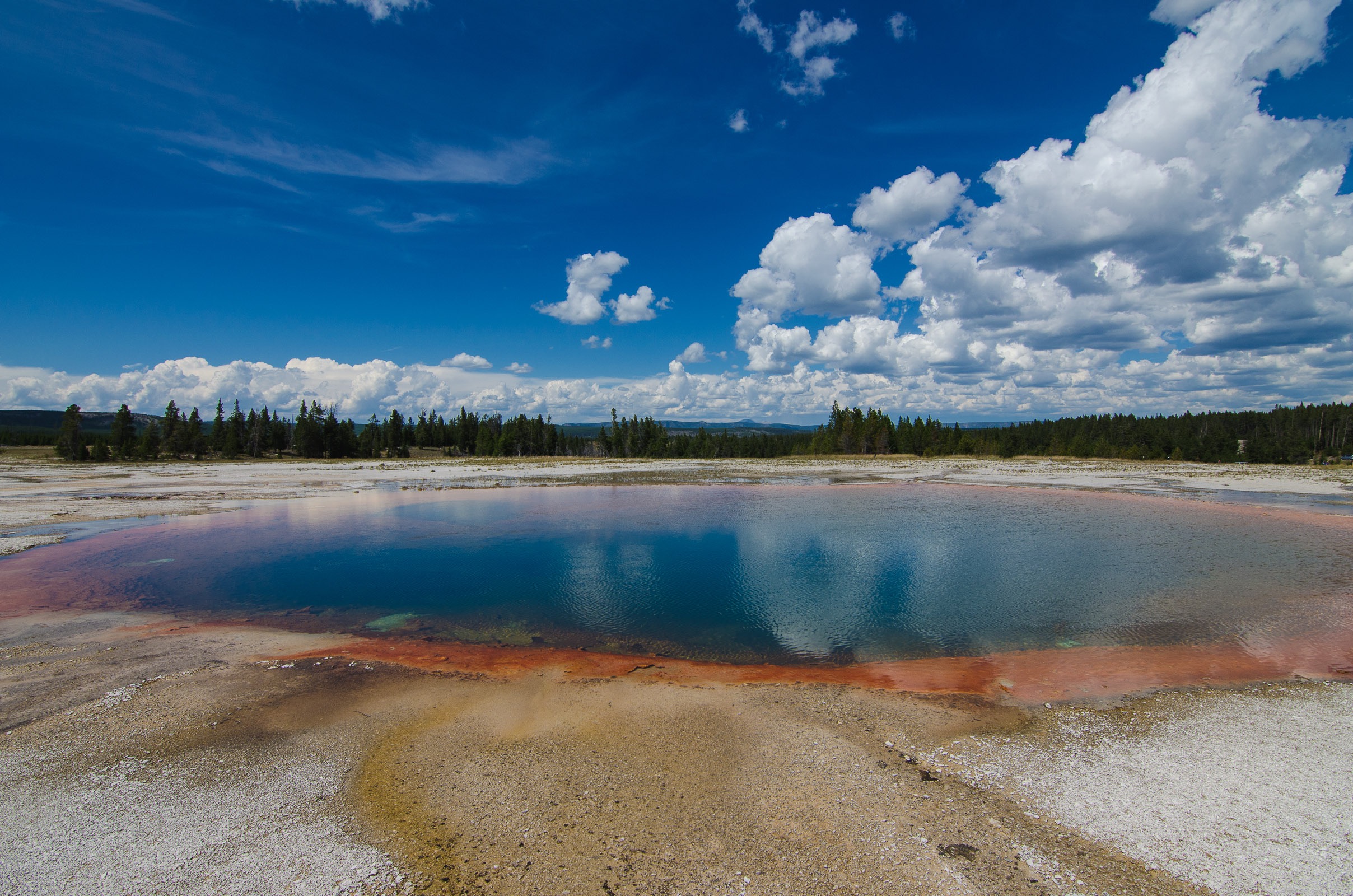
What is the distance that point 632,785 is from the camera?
611cm

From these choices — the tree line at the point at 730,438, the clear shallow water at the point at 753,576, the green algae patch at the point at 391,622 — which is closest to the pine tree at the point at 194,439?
the tree line at the point at 730,438

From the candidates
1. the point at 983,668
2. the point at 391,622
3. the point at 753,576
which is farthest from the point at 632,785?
the point at 753,576

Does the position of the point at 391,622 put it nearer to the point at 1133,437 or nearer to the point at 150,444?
the point at 150,444

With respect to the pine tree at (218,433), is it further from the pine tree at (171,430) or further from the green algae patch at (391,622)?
the green algae patch at (391,622)

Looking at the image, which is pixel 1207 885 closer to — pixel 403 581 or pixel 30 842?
pixel 30 842

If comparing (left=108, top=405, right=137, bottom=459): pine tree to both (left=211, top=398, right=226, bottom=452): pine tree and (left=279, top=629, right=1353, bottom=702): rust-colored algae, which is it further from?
(left=279, top=629, right=1353, bottom=702): rust-colored algae

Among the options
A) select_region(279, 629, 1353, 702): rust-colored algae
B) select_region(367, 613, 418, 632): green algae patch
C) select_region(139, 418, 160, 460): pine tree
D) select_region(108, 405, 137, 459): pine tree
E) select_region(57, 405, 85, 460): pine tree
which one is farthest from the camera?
select_region(108, 405, 137, 459): pine tree

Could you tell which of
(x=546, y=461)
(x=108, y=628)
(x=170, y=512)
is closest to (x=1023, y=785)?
A: (x=108, y=628)

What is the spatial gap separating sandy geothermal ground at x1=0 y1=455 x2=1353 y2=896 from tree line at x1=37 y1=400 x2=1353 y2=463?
106 meters

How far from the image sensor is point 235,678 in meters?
9.05

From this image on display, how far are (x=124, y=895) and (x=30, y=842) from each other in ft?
4.76

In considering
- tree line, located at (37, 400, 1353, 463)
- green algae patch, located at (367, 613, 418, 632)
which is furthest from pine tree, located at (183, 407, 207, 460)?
green algae patch, located at (367, 613, 418, 632)

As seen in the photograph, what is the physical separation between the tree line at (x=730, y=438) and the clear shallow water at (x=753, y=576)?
86201 mm

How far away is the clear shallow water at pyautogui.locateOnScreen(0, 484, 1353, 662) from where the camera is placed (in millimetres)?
11828
